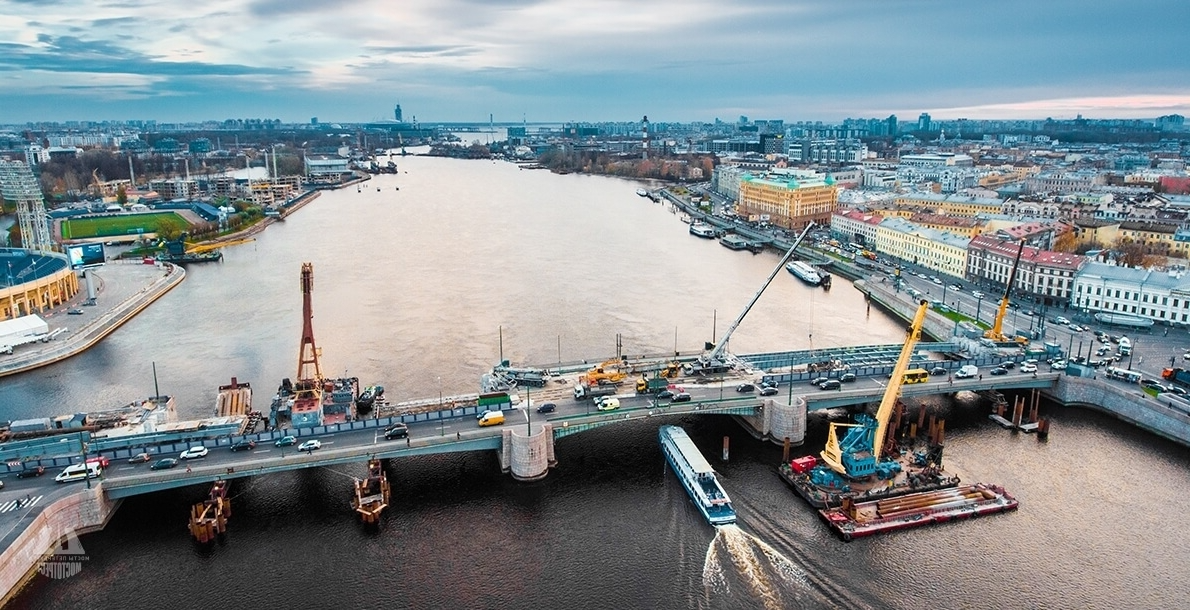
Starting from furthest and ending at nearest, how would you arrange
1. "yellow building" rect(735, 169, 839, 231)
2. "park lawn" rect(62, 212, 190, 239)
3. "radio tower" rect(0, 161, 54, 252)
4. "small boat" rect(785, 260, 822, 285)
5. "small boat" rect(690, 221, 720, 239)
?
"yellow building" rect(735, 169, 839, 231) < "small boat" rect(690, 221, 720, 239) < "park lawn" rect(62, 212, 190, 239) < "small boat" rect(785, 260, 822, 285) < "radio tower" rect(0, 161, 54, 252)

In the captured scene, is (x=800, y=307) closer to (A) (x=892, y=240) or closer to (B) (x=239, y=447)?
(A) (x=892, y=240)

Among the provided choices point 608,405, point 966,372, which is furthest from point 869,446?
point 608,405

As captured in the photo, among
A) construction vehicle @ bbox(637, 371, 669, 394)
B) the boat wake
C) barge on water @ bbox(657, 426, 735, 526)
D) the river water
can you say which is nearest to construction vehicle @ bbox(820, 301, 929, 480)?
the river water

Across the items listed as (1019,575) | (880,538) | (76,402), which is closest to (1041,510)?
(1019,575)

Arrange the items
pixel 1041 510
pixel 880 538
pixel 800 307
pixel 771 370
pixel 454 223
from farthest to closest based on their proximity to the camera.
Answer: pixel 454 223
pixel 800 307
pixel 771 370
pixel 1041 510
pixel 880 538

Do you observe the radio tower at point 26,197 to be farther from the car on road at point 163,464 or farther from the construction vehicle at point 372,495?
the construction vehicle at point 372,495

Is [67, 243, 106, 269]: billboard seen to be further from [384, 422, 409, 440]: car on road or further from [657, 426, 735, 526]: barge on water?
[657, 426, 735, 526]: barge on water
